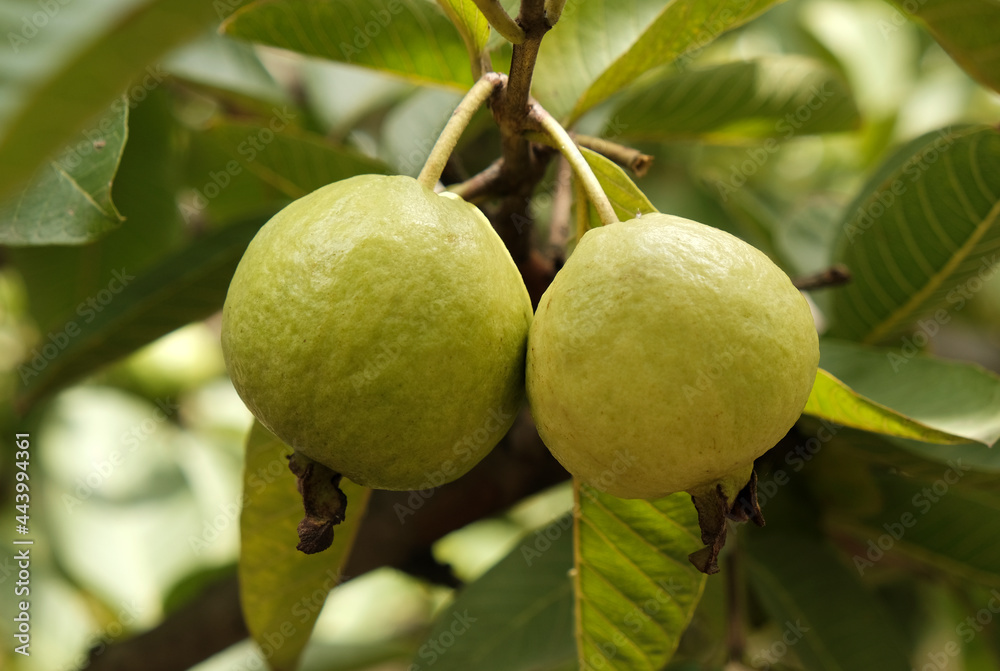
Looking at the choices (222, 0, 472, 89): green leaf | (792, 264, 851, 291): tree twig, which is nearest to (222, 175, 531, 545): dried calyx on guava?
(222, 0, 472, 89): green leaf

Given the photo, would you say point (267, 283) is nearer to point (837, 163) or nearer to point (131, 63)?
point (131, 63)

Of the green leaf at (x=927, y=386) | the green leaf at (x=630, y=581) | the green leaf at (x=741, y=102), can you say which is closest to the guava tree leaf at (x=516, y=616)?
the green leaf at (x=630, y=581)

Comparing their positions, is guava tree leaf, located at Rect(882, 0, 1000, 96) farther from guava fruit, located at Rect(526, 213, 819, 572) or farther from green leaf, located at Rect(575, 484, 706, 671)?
green leaf, located at Rect(575, 484, 706, 671)

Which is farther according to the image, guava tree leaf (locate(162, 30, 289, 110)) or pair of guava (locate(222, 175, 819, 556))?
guava tree leaf (locate(162, 30, 289, 110))

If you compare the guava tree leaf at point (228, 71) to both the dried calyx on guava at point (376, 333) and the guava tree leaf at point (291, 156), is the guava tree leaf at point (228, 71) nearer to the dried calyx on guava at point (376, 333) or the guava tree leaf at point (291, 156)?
the guava tree leaf at point (291, 156)

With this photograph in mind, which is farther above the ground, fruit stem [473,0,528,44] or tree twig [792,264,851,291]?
fruit stem [473,0,528,44]

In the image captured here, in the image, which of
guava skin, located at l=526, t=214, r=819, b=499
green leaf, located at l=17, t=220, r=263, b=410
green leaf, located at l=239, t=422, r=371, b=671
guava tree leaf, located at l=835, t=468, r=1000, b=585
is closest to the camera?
guava skin, located at l=526, t=214, r=819, b=499

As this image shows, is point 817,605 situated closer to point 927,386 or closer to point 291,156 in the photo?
point 927,386

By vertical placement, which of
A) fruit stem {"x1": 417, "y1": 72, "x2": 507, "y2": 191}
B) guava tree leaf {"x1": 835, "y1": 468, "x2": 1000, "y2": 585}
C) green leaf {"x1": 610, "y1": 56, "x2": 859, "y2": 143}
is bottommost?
guava tree leaf {"x1": 835, "y1": 468, "x2": 1000, "y2": 585}
